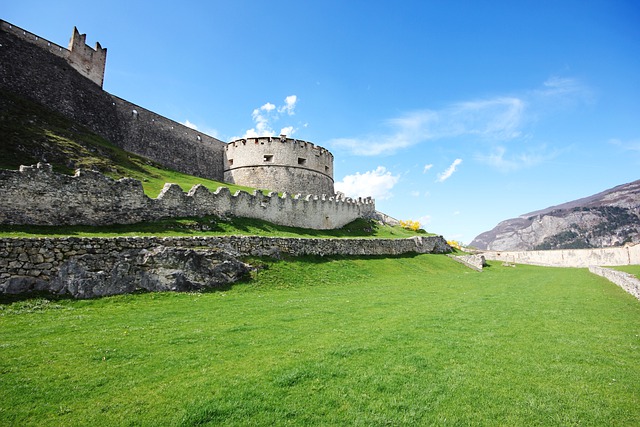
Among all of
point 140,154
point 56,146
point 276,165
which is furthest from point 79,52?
point 276,165

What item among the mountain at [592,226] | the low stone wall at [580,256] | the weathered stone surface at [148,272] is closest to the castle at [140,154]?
the weathered stone surface at [148,272]

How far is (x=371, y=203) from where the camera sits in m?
44.0

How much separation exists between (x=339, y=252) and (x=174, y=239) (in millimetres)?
11361

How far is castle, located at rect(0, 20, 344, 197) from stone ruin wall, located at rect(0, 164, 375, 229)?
17.3 m

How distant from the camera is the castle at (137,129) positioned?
2980cm

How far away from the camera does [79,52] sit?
35.8 meters

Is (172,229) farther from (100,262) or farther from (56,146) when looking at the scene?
(56,146)

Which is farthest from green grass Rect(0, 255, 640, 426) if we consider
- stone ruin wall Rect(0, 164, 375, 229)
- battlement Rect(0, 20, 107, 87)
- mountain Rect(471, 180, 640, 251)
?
mountain Rect(471, 180, 640, 251)

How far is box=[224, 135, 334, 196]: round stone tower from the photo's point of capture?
133 feet

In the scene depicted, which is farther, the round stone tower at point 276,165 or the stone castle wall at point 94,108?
the round stone tower at point 276,165

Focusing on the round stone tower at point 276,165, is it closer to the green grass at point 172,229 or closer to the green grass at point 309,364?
the green grass at point 172,229

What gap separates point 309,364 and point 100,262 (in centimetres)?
937

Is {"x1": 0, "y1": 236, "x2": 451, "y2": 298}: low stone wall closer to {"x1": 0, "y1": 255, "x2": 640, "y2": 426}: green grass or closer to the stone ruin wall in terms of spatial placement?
{"x1": 0, "y1": 255, "x2": 640, "y2": 426}: green grass

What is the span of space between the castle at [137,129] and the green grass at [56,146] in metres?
3.18
